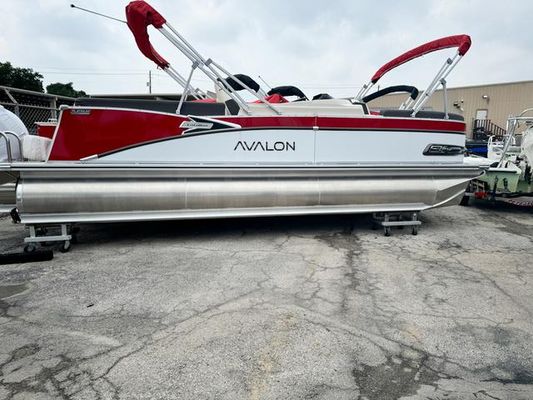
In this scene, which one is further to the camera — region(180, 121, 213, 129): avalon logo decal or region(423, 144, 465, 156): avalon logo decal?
region(423, 144, 465, 156): avalon logo decal

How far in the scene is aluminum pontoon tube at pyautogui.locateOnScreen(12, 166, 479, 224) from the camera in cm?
418

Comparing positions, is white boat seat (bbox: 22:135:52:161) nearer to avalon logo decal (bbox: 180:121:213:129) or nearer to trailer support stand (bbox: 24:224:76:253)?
trailer support stand (bbox: 24:224:76:253)

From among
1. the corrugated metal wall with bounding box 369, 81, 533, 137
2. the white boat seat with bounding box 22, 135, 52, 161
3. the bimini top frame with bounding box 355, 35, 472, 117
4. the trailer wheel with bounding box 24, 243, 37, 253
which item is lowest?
the trailer wheel with bounding box 24, 243, 37, 253

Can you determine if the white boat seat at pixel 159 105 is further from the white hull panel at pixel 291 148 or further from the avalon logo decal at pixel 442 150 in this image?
the avalon logo decal at pixel 442 150

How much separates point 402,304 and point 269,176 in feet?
7.28

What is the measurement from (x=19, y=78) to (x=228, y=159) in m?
27.5

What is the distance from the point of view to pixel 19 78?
26.0 meters

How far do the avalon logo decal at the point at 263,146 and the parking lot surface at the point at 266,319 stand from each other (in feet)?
3.71

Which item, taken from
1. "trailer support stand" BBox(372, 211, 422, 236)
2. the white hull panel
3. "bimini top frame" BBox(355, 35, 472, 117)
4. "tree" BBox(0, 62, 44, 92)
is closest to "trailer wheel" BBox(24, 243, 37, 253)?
the white hull panel

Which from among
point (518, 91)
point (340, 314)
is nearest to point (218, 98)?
point (340, 314)

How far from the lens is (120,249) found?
14.8ft

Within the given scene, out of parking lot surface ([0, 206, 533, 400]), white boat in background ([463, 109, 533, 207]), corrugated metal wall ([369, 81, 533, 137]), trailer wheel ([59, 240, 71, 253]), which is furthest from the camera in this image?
corrugated metal wall ([369, 81, 533, 137])

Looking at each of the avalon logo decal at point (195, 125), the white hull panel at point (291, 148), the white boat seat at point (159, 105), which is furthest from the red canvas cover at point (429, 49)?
the avalon logo decal at point (195, 125)

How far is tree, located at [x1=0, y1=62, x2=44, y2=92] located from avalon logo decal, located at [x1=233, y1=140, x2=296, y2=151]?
2592 cm
